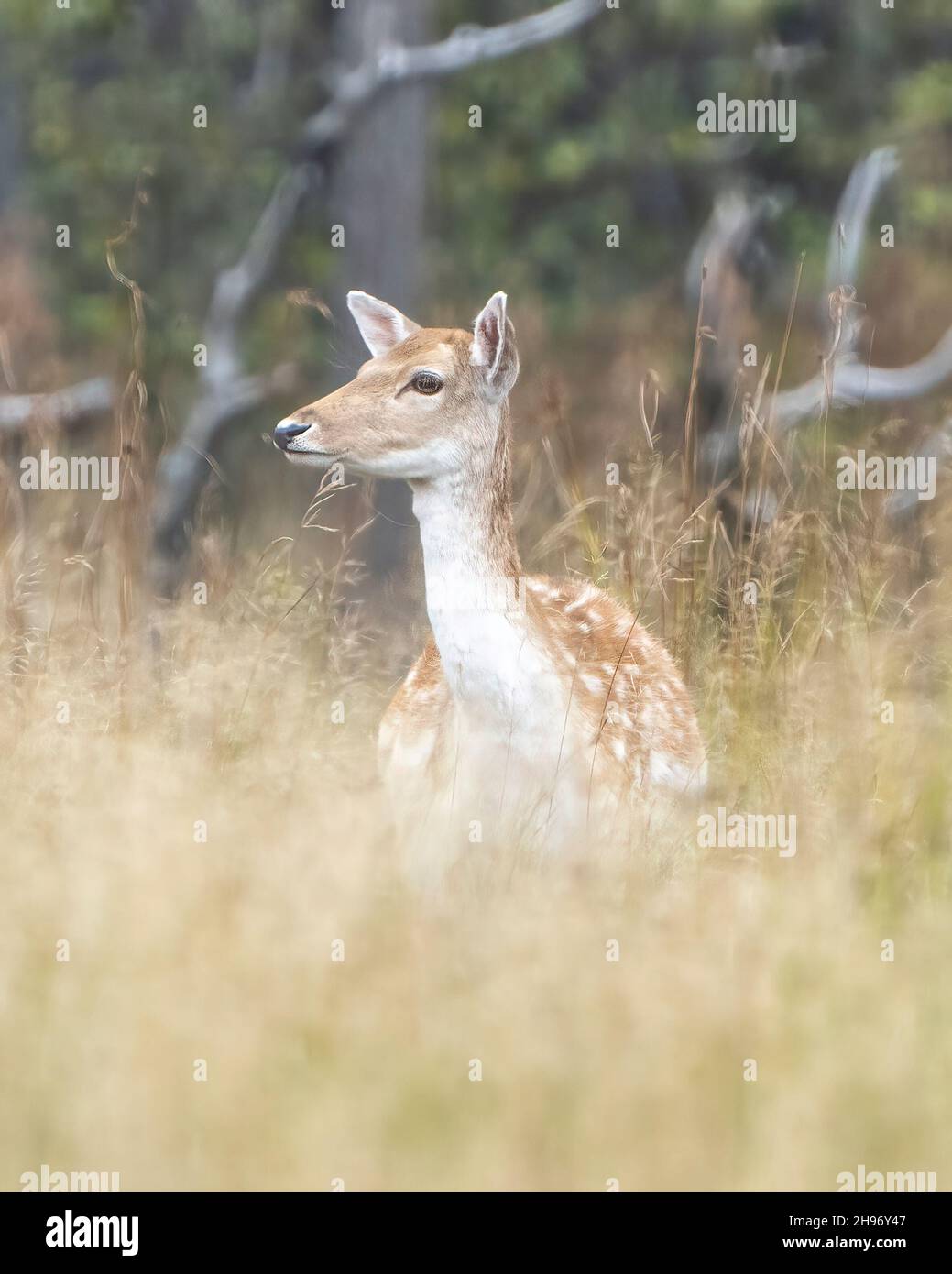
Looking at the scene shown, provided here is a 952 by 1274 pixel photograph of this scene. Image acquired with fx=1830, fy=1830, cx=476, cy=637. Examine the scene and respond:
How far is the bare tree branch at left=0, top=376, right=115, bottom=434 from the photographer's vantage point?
19.1 ft

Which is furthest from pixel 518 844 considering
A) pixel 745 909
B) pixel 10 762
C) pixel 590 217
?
pixel 590 217

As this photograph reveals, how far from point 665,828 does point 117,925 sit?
1.46 meters

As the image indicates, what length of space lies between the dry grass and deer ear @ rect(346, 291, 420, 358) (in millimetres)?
987

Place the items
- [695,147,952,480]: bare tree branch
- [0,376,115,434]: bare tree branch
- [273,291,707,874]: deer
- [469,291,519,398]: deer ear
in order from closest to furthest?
[273,291,707,874]: deer < [469,291,519,398]: deer ear < [0,376,115,434]: bare tree branch < [695,147,952,480]: bare tree branch

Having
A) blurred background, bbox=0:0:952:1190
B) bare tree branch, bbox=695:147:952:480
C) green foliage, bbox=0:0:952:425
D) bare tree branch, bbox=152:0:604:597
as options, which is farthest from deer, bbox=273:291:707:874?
green foliage, bbox=0:0:952:425

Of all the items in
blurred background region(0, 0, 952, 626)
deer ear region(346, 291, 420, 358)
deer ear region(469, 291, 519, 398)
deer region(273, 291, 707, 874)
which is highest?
blurred background region(0, 0, 952, 626)

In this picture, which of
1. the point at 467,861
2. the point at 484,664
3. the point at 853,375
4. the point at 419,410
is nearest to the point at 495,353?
the point at 419,410

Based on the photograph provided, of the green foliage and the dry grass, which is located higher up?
the green foliage

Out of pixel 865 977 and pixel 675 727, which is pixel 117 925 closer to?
pixel 865 977

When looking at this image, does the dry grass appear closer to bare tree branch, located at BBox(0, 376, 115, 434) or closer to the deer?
the deer

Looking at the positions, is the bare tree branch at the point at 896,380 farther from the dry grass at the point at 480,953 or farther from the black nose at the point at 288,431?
the black nose at the point at 288,431

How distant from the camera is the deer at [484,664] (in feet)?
14.4

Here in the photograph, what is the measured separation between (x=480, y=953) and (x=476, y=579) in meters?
1.34

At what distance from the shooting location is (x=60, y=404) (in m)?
7.93
